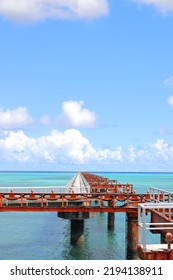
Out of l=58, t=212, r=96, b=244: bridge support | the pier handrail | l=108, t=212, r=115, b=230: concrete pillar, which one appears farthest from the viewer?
l=108, t=212, r=115, b=230: concrete pillar

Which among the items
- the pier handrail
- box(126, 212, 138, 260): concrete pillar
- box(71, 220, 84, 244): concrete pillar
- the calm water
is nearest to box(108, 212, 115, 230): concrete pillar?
the calm water

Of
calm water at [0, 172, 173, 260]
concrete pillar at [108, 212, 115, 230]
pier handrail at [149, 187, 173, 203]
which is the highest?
pier handrail at [149, 187, 173, 203]

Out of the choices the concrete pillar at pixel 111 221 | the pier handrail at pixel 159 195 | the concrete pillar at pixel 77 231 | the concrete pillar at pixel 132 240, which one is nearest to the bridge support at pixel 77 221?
the concrete pillar at pixel 77 231

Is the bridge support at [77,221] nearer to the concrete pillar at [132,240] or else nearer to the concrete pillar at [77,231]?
the concrete pillar at [77,231]

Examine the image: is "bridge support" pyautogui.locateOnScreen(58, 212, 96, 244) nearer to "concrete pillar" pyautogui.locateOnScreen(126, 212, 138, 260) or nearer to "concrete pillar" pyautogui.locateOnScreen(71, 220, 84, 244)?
"concrete pillar" pyautogui.locateOnScreen(71, 220, 84, 244)

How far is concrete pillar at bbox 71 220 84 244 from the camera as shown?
108 feet

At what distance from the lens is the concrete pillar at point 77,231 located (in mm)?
32812

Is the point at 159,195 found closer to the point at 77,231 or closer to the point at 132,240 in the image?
the point at 132,240

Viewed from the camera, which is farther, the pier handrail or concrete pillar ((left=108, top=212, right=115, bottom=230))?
concrete pillar ((left=108, top=212, right=115, bottom=230))

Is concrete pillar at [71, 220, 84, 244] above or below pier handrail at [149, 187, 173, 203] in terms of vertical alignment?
below

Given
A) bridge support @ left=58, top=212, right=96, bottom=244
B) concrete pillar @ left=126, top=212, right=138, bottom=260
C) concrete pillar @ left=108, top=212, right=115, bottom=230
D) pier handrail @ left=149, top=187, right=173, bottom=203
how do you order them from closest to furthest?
1. pier handrail @ left=149, top=187, right=173, bottom=203
2. concrete pillar @ left=126, top=212, right=138, bottom=260
3. bridge support @ left=58, top=212, right=96, bottom=244
4. concrete pillar @ left=108, top=212, right=115, bottom=230

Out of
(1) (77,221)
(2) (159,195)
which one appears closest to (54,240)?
(1) (77,221)
